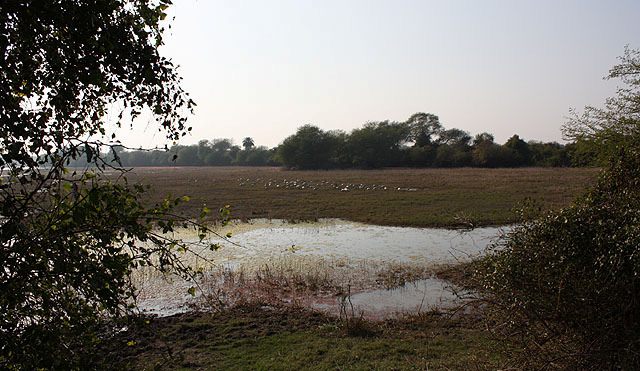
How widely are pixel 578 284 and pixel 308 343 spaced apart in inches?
188

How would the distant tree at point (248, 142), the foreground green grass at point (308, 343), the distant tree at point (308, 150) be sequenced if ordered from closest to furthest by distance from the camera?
1. the foreground green grass at point (308, 343)
2. the distant tree at point (308, 150)
3. the distant tree at point (248, 142)

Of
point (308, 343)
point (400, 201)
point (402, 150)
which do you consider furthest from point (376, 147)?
point (308, 343)

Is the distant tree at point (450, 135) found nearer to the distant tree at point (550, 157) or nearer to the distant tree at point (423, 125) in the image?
the distant tree at point (423, 125)

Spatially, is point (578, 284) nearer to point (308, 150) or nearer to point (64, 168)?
point (64, 168)

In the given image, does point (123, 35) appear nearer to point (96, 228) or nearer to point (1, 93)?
point (1, 93)

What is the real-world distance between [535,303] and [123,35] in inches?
205

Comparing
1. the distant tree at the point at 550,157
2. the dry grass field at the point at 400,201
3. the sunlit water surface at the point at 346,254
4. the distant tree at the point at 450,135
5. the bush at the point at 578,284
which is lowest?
the sunlit water surface at the point at 346,254

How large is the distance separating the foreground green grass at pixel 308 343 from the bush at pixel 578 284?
67 cm

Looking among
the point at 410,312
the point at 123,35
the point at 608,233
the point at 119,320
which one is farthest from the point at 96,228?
the point at 410,312

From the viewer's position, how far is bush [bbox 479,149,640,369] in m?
4.33

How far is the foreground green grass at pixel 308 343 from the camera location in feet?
21.5

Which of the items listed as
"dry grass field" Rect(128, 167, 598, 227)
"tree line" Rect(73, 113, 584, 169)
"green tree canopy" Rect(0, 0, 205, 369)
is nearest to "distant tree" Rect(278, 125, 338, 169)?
"tree line" Rect(73, 113, 584, 169)

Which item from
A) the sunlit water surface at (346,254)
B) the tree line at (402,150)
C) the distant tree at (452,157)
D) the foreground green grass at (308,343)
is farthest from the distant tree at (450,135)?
the foreground green grass at (308,343)

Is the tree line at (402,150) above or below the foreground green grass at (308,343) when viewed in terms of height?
above
